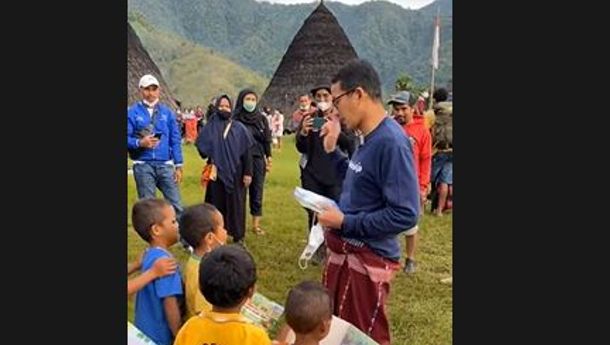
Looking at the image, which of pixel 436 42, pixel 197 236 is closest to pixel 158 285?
pixel 197 236

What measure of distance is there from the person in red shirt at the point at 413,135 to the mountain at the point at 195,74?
8311 millimetres

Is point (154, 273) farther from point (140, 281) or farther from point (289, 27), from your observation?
point (289, 27)

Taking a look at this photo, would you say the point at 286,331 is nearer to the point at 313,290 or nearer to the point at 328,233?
the point at 313,290

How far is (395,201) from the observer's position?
123 inches

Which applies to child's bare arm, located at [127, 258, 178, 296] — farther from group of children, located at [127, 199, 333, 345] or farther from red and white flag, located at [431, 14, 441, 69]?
red and white flag, located at [431, 14, 441, 69]

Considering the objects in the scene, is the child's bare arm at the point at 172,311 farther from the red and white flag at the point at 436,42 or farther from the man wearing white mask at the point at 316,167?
the red and white flag at the point at 436,42

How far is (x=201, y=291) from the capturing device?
279 cm

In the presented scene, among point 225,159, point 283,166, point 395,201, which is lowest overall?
point 283,166

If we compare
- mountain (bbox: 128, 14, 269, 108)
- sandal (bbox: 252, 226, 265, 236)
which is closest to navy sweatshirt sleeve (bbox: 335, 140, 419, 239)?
sandal (bbox: 252, 226, 265, 236)

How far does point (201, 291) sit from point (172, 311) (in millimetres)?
482

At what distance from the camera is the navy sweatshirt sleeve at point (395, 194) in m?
3.13

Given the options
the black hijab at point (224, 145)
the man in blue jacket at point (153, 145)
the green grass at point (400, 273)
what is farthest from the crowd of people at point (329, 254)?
the black hijab at point (224, 145)

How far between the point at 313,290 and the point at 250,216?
5.75 meters

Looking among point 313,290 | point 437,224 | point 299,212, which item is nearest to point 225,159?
point 299,212
